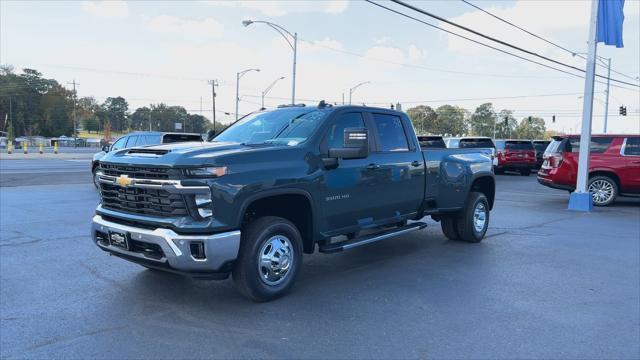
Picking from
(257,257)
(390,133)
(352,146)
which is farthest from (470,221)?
(257,257)

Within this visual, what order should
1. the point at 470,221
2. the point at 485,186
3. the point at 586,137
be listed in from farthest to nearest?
the point at 586,137
the point at 485,186
the point at 470,221

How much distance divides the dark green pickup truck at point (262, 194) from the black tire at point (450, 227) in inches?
57.2

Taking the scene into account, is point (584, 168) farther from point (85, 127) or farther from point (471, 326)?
point (85, 127)

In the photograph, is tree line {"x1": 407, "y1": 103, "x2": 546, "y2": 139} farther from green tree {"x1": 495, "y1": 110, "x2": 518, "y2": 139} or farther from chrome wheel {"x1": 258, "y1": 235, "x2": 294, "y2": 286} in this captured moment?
chrome wheel {"x1": 258, "y1": 235, "x2": 294, "y2": 286}

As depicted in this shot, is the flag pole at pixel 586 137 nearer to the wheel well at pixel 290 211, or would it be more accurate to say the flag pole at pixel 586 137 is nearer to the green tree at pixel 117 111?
the wheel well at pixel 290 211

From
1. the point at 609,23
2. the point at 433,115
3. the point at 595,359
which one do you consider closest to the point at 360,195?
the point at 595,359

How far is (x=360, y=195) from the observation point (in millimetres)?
5512

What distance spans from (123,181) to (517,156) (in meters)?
23.0

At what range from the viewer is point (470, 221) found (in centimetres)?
758

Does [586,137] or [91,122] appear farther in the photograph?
[91,122]

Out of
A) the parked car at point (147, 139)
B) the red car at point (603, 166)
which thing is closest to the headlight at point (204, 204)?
the parked car at point (147, 139)

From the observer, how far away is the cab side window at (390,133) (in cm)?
610

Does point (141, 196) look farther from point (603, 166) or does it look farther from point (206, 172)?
point (603, 166)

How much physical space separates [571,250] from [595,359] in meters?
4.16
